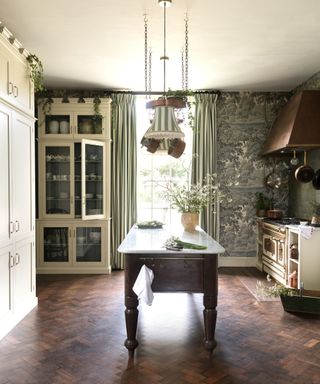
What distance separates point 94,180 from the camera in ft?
18.5

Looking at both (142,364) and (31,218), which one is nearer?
(142,364)

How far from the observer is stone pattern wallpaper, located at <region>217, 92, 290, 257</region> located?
19.6ft

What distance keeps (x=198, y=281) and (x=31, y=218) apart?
2.19m

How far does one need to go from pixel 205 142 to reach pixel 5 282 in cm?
375

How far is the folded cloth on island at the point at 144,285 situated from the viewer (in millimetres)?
2650

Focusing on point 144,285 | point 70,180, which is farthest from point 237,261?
point 144,285

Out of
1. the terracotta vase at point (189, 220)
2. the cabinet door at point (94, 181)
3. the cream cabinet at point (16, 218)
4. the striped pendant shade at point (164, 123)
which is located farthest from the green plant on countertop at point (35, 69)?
the terracotta vase at point (189, 220)

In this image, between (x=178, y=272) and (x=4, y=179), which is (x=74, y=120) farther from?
(x=178, y=272)

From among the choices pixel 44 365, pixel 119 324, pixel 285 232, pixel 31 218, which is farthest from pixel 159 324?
pixel 285 232

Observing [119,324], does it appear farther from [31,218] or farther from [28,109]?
[28,109]

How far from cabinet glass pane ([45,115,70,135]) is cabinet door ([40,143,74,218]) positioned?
8.2 inches

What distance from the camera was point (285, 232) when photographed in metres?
4.66

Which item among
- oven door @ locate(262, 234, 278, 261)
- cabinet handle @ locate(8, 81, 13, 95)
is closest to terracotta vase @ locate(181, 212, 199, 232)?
oven door @ locate(262, 234, 278, 261)

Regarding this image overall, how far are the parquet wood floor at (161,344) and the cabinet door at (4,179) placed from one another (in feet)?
3.15
